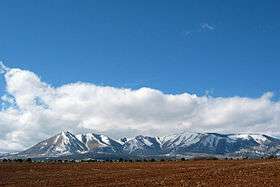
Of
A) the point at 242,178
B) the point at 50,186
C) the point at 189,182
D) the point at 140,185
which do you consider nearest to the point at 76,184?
the point at 50,186

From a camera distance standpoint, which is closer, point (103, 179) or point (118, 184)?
point (118, 184)

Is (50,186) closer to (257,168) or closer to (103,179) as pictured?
(103,179)

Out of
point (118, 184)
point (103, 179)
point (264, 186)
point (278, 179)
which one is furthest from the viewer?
point (103, 179)

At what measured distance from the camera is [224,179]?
55.4 metres

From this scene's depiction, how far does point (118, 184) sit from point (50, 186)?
7.74 m

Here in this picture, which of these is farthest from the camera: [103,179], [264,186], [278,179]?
[103,179]

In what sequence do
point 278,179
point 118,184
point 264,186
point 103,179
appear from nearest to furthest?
point 264,186, point 278,179, point 118,184, point 103,179

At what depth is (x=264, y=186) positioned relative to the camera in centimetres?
4797

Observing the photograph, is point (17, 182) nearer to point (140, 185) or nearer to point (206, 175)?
point (140, 185)

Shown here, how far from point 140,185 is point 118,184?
340cm

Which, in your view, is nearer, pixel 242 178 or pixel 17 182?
pixel 242 178

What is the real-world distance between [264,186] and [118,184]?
1674 cm

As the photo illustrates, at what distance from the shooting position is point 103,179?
64938 millimetres

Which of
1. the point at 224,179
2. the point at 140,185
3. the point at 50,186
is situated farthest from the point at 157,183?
the point at 50,186
